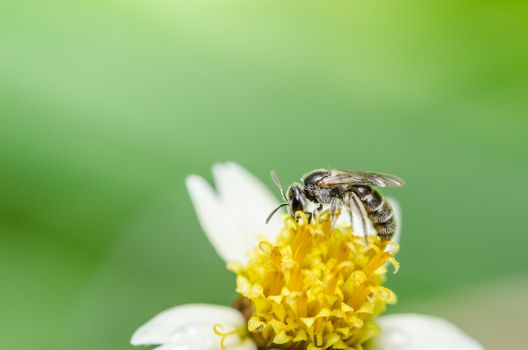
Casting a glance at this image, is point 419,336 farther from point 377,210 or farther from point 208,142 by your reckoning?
point 208,142

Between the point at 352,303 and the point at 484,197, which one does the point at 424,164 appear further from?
the point at 352,303

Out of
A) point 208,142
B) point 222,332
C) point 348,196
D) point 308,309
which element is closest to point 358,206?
point 348,196

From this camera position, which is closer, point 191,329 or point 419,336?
point 191,329

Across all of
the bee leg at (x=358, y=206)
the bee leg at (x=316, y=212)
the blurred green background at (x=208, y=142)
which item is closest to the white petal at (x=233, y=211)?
the blurred green background at (x=208, y=142)

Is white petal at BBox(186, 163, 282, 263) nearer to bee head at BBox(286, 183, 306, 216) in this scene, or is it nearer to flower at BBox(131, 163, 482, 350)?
flower at BBox(131, 163, 482, 350)

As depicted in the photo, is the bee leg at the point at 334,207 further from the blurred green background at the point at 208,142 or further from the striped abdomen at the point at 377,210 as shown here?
the blurred green background at the point at 208,142

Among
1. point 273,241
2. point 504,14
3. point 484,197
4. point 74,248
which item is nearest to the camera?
point 273,241

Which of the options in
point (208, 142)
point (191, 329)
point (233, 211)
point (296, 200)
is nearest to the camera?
point (191, 329)

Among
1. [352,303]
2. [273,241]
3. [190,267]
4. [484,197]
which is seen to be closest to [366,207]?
[352,303]
